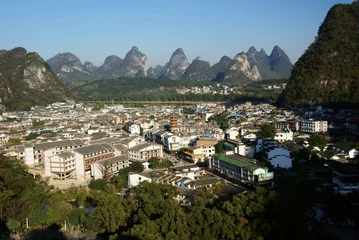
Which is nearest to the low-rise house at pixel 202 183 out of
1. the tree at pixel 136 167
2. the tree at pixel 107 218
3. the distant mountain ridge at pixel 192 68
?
the tree at pixel 136 167

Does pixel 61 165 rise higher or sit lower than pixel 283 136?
lower

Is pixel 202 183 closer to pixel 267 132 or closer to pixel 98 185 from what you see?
pixel 98 185

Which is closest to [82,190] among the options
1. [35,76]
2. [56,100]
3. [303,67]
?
[303,67]

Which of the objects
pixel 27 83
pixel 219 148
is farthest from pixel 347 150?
pixel 27 83

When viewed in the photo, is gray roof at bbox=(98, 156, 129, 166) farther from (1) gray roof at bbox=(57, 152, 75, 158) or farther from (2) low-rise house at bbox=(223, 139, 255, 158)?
(2) low-rise house at bbox=(223, 139, 255, 158)

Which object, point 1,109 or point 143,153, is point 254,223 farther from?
point 1,109

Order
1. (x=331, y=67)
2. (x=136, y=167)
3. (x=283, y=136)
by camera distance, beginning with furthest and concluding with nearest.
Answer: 1. (x=331, y=67)
2. (x=283, y=136)
3. (x=136, y=167)

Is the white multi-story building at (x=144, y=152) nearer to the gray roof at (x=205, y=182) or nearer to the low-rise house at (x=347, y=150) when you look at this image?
the gray roof at (x=205, y=182)
